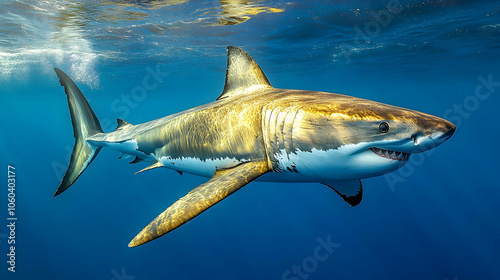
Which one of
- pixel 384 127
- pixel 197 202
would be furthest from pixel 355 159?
pixel 197 202

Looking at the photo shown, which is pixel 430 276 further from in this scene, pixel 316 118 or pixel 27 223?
pixel 27 223

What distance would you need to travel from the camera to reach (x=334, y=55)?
22109 mm

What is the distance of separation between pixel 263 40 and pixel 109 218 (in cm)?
1706

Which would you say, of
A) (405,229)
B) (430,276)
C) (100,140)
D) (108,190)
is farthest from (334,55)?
(108,190)

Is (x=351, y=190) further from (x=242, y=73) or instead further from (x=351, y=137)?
(x=242, y=73)

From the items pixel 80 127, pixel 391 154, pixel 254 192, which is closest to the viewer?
pixel 391 154

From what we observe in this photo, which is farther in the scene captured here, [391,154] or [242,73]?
[242,73]

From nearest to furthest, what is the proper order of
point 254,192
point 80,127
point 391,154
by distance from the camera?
1. point 391,154
2. point 80,127
3. point 254,192

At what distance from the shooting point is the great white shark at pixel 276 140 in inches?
86.1

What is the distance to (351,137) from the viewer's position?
7.53 feet

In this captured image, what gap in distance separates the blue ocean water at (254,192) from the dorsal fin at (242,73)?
822cm

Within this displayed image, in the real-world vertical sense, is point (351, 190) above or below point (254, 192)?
above

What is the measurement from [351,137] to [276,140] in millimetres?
806

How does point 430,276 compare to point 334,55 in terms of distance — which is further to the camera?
point 334,55
